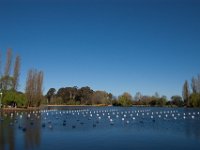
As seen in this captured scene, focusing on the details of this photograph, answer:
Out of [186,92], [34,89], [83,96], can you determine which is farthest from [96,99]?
[34,89]

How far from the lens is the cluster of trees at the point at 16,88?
5631cm

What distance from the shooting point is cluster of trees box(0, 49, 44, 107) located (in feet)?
185

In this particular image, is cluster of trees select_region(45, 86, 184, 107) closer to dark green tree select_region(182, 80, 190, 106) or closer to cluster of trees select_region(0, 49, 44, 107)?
dark green tree select_region(182, 80, 190, 106)

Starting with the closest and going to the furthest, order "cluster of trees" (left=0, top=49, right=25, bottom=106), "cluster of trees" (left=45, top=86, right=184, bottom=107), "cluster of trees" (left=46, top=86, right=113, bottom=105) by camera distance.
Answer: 1. "cluster of trees" (left=0, top=49, right=25, bottom=106)
2. "cluster of trees" (left=45, top=86, right=184, bottom=107)
3. "cluster of trees" (left=46, top=86, right=113, bottom=105)

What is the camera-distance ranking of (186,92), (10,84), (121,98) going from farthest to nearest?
(121,98) < (186,92) < (10,84)

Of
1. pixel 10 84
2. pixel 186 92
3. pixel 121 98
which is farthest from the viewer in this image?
pixel 121 98

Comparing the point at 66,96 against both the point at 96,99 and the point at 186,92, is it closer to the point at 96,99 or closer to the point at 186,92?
the point at 96,99

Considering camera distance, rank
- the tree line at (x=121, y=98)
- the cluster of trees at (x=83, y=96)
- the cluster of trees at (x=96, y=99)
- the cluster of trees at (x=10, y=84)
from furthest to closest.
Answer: the cluster of trees at (x=83, y=96) → the cluster of trees at (x=96, y=99) → the tree line at (x=121, y=98) → the cluster of trees at (x=10, y=84)

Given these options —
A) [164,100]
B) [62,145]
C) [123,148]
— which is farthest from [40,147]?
[164,100]

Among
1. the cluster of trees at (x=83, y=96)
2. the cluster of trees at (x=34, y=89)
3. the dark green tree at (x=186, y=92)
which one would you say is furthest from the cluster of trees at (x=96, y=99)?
the cluster of trees at (x=34, y=89)

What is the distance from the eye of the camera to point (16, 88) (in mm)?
59031

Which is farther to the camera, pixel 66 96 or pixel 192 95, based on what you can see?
pixel 66 96

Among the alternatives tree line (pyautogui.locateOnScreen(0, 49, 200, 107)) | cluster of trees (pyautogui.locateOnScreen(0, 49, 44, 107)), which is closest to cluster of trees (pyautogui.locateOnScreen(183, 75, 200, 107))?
tree line (pyautogui.locateOnScreen(0, 49, 200, 107))

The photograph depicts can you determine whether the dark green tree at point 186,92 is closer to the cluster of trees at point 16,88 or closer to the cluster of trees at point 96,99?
the cluster of trees at point 96,99
